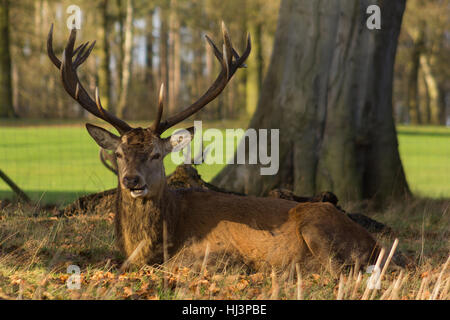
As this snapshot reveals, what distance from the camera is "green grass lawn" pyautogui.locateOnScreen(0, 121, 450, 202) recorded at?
39.1 feet

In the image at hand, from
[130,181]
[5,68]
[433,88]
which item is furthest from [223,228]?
[433,88]

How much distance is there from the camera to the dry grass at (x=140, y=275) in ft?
15.2

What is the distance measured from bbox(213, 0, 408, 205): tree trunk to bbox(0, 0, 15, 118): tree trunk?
17823 millimetres

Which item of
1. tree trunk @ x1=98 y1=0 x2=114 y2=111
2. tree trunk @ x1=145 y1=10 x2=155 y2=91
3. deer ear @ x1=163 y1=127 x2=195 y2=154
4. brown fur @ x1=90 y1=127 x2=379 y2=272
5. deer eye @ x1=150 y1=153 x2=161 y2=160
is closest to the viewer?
deer eye @ x1=150 y1=153 x2=161 y2=160

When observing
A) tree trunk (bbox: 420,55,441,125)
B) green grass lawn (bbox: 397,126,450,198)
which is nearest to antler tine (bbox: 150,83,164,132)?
green grass lawn (bbox: 397,126,450,198)

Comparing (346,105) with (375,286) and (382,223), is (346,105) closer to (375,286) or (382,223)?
(382,223)

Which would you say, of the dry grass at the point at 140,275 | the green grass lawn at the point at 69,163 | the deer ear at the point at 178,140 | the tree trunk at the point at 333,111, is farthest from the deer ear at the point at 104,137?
the tree trunk at the point at 333,111

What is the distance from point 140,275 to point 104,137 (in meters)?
1.23

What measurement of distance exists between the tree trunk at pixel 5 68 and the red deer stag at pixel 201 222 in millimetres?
20551

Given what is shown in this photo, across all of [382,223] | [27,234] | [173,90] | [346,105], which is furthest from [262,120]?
[173,90]

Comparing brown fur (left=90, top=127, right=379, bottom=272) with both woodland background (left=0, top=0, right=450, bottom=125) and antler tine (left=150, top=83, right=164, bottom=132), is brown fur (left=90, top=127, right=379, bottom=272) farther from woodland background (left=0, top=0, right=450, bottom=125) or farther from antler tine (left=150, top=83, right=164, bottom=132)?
woodland background (left=0, top=0, right=450, bottom=125)

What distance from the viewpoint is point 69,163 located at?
1592 centimetres

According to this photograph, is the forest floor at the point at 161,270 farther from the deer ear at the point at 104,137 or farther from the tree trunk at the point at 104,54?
the tree trunk at the point at 104,54

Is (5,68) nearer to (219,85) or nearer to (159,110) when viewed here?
(219,85)
